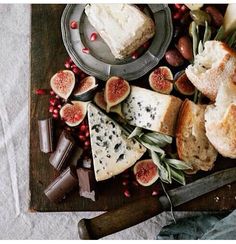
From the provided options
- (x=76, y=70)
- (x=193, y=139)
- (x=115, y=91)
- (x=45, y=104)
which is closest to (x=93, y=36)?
(x=76, y=70)

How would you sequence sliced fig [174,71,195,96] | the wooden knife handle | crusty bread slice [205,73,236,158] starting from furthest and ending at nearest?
sliced fig [174,71,195,96] → the wooden knife handle → crusty bread slice [205,73,236,158]

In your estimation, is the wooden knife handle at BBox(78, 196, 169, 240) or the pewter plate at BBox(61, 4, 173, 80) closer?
the wooden knife handle at BBox(78, 196, 169, 240)

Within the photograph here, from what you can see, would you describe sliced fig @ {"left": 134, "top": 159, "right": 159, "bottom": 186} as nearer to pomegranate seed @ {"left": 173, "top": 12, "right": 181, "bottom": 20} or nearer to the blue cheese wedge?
the blue cheese wedge

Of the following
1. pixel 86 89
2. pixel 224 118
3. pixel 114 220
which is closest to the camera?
pixel 224 118

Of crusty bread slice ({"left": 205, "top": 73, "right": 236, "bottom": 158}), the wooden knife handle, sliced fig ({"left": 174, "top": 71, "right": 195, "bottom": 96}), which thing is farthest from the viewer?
sliced fig ({"left": 174, "top": 71, "right": 195, "bottom": 96})

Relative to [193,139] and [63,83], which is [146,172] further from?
[63,83]

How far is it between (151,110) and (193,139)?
9.1 inches

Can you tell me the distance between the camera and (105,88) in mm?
2918

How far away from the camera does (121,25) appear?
2.88 meters

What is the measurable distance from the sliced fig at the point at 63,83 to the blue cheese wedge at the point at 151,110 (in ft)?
0.87

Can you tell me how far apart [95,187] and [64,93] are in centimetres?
46

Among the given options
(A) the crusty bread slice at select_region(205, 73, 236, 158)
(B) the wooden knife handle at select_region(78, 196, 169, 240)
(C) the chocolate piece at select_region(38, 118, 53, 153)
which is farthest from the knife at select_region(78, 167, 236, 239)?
(C) the chocolate piece at select_region(38, 118, 53, 153)

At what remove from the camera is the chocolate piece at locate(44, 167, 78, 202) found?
9.61ft

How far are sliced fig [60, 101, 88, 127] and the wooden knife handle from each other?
18.0 inches
